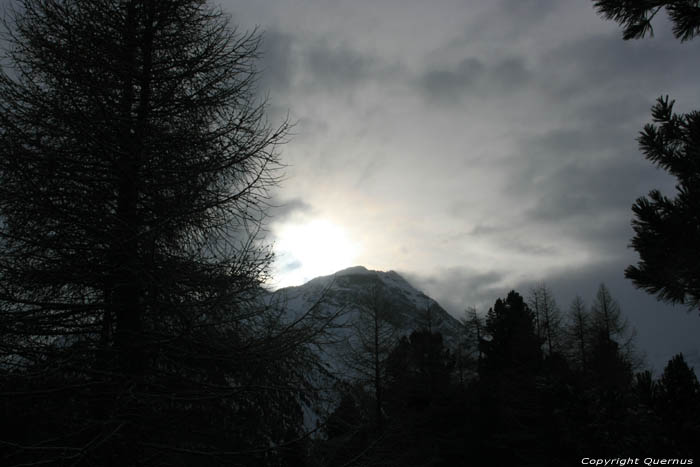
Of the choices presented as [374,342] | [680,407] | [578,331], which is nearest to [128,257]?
[680,407]

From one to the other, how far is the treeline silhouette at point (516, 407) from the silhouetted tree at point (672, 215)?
0.69 metres

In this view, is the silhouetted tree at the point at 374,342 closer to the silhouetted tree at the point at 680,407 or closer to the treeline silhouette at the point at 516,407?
the treeline silhouette at the point at 516,407

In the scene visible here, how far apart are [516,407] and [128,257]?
20.2 m

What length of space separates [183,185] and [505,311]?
24.4 meters

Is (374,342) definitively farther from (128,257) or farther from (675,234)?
(675,234)

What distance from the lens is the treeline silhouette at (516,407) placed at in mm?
2047

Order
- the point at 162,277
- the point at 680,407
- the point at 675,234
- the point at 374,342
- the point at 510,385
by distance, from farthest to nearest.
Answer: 1. the point at 510,385
2. the point at 374,342
3. the point at 162,277
4. the point at 675,234
5. the point at 680,407

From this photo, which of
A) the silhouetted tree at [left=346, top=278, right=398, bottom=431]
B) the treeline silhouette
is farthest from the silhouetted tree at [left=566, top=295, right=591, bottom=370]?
the silhouetted tree at [left=346, top=278, right=398, bottom=431]

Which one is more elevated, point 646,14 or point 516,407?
point 646,14

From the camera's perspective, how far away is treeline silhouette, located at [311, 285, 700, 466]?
6.72 feet

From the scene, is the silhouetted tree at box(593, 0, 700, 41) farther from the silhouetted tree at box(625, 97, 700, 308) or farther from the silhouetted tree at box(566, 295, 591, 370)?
the silhouetted tree at box(566, 295, 591, 370)

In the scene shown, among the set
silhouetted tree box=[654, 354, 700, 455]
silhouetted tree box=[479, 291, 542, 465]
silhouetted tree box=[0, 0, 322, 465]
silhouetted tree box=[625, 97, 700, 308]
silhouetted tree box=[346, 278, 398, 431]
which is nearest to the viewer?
silhouetted tree box=[654, 354, 700, 455]

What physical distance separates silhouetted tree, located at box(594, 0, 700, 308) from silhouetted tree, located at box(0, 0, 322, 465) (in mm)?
3087

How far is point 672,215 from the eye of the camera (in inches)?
97.6
